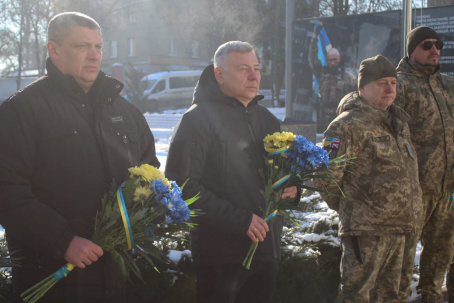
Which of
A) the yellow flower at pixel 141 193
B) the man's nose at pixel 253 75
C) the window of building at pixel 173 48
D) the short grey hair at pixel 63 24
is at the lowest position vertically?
the yellow flower at pixel 141 193

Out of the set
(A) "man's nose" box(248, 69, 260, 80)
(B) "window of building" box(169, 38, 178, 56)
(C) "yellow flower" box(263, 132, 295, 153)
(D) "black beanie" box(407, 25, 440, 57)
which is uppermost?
(B) "window of building" box(169, 38, 178, 56)

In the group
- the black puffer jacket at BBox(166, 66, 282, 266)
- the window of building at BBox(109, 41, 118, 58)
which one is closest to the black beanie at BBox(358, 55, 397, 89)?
the black puffer jacket at BBox(166, 66, 282, 266)

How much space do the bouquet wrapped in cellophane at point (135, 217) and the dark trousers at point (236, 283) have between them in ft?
2.24

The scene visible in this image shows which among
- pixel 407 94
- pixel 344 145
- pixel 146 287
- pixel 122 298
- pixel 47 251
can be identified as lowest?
pixel 146 287

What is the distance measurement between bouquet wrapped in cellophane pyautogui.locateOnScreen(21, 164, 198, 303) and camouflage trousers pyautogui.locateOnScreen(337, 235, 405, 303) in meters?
1.66

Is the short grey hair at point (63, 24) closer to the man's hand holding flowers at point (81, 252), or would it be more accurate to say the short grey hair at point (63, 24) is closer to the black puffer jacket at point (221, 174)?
the black puffer jacket at point (221, 174)

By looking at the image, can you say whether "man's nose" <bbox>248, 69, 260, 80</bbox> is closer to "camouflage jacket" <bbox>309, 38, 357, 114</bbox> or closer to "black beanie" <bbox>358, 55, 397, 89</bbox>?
"black beanie" <bbox>358, 55, 397, 89</bbox>

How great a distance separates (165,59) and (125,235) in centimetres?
4664

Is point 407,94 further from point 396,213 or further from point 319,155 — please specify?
point 319,155

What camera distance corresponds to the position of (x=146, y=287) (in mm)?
3793

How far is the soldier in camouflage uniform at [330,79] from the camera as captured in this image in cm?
1381

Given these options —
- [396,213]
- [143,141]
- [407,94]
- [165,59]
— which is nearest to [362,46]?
[407,94]

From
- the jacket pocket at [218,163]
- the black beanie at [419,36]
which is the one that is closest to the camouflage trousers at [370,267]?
the jacket pocket at [218,163]

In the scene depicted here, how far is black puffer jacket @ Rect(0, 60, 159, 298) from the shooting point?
236cm
